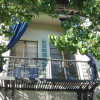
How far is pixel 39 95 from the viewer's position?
7.16 m

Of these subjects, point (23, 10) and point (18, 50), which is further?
point (18, 50)

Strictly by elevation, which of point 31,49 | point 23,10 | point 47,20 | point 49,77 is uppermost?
point 47,20

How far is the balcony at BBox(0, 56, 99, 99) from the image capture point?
256 inches

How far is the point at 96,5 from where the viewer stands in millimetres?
5582

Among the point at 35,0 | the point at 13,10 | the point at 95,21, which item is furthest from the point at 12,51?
the point at 95,21

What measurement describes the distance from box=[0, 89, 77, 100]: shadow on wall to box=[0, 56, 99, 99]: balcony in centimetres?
20

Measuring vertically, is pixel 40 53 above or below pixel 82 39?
above

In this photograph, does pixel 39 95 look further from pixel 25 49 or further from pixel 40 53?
pixel 25 49

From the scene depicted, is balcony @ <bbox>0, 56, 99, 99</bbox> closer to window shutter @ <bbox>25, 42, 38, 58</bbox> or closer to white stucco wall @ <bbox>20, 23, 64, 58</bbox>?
window shutter @ <bbox>25, 42, 38, 58</bbox>

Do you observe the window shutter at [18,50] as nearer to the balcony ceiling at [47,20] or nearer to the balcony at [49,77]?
the balcony at [49,77]

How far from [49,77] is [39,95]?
0.95m

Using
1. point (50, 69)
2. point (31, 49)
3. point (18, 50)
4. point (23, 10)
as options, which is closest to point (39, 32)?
point (31, 49)

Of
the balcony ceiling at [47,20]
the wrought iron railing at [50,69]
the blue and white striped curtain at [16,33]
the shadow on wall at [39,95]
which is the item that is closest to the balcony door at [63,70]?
the wrought iron railing at [50,69]

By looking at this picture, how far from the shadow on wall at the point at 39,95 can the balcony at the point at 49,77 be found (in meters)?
0.20
